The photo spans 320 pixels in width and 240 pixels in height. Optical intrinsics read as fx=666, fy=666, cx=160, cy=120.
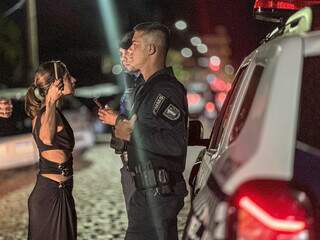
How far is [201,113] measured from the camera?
2798 centimetres

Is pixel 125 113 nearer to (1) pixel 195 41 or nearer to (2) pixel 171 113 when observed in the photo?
(2) pixel 171 113

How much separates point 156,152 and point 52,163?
1175mm

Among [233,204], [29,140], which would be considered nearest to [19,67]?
[29,140]

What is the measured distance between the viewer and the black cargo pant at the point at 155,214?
155 inches

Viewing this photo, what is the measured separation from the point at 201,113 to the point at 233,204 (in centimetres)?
2586

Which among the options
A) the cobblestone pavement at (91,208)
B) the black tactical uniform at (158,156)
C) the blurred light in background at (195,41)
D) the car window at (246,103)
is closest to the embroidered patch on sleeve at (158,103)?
the black tactical uniform at (158,156)

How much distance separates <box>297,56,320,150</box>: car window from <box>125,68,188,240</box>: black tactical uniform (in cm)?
138

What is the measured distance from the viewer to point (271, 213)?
6.91 ft

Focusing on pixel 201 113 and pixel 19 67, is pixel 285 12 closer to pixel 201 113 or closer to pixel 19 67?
pixel 19 67

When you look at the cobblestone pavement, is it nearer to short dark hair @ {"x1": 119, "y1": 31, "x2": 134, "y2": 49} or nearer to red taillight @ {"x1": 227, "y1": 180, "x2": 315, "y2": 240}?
short dark hair @ {"x1": 119, "y1": 31, "x2": 134, "y2": 49}

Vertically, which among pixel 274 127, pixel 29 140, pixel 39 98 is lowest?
pixel 29 140

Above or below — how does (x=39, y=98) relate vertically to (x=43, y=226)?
above

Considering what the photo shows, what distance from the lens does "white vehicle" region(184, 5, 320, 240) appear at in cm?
211

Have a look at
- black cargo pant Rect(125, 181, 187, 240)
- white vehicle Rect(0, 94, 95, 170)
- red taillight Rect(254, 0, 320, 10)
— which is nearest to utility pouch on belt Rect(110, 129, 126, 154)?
black cargo pant Rect(125, 181, 187, 240)
